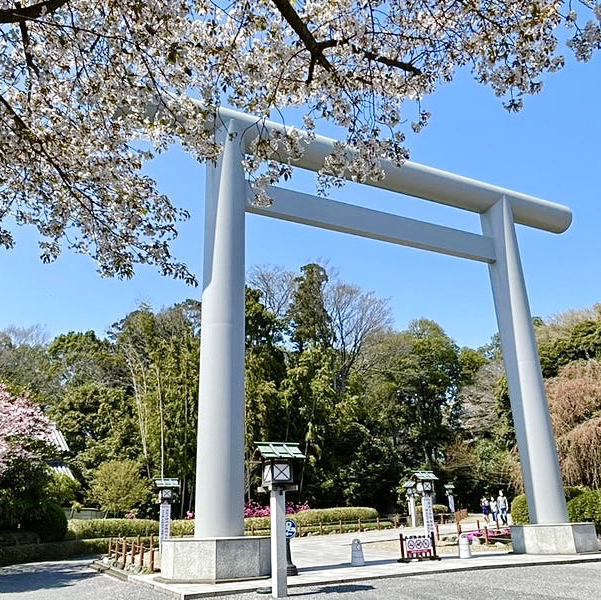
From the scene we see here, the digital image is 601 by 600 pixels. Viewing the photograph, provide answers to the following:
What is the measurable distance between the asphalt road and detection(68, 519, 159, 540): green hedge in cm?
568

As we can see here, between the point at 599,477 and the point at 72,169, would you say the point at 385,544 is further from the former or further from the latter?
the point at 72,169

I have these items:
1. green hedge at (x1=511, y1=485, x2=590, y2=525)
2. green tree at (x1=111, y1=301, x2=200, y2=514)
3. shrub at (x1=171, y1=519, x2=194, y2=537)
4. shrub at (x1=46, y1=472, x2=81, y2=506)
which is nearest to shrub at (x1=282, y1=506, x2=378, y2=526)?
shrub at (x1=171, y1=519, x2=194, y2=537)

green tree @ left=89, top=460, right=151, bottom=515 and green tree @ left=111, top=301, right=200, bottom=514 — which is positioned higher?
green tree @ left=111, top=301, right=200, bottom=514

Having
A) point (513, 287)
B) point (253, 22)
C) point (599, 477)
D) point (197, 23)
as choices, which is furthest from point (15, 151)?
point (599, 477)

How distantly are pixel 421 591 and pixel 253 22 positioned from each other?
5818 mm

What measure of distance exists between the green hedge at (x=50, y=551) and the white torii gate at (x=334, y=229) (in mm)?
6720

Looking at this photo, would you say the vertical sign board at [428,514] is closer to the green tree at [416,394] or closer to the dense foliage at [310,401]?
the dense foliage at [310,401]

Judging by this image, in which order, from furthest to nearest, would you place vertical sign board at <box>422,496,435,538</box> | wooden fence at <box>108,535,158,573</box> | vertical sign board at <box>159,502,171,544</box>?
vertical sign board at <box>422,496,435,538</box>, vertical sign board at <box>159,502,171,544</box>, wooden fence at <box>108,535,158,573</box>

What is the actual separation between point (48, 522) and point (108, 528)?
219 cm

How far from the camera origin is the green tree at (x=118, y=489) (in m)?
16.0

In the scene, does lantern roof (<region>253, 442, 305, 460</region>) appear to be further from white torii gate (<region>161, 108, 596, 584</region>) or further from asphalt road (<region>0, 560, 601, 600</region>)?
asphalt road (<region>0, 560, 601, 600</region>)

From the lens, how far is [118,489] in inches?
632

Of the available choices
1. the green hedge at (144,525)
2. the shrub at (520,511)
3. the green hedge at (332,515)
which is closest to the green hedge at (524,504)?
the shrub at (520,511)

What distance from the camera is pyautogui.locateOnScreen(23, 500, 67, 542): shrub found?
1215 cm
